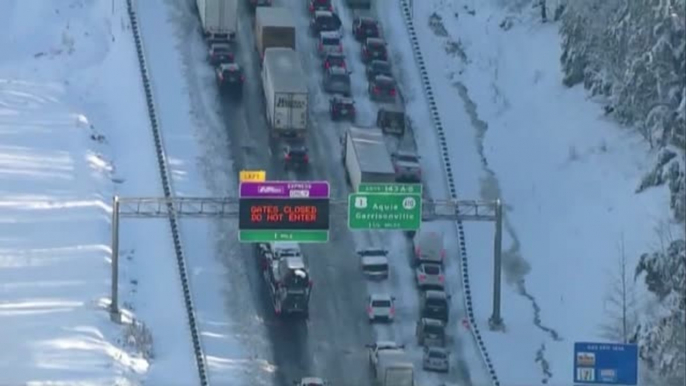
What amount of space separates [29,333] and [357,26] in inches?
1133

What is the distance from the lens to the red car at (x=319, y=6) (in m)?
115

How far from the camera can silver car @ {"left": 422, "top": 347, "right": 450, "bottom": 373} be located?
296 feet

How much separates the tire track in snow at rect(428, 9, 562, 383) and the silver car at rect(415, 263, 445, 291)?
Result: 11.0 ft

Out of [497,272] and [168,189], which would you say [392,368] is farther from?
[168,189]

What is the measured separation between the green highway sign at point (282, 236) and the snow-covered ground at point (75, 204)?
4.44 m

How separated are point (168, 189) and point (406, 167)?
10115 mm

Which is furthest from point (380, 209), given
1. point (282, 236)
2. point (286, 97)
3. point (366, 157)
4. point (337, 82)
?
point (337, 82)

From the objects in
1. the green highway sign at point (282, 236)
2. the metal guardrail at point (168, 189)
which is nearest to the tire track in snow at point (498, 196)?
the green highway sign at point (282, 236)

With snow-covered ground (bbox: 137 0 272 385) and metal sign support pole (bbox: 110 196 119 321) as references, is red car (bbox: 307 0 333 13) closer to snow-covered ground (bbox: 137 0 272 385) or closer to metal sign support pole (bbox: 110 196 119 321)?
snow-covered ground (bbox: 137 0 272 385)

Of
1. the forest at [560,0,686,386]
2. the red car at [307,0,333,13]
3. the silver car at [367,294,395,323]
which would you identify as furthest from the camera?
the red car at [307,0,333,13]

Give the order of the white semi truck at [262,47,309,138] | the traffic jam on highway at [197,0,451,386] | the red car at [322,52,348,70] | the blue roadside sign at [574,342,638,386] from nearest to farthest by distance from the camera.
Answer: the blue roadside sign at [574,342,638,386] < the traffic jam on highway at [197,0,451,386] < the white semi truck at [262,47,309,138] < the red car at [322,52,348,70]

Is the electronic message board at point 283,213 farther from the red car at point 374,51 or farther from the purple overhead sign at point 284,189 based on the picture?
the red car at point 374,51

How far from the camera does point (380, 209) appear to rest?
91938mm

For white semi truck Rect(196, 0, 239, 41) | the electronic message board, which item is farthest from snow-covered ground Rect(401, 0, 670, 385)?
white semi truck Rect(196, 0, 239, 41)
